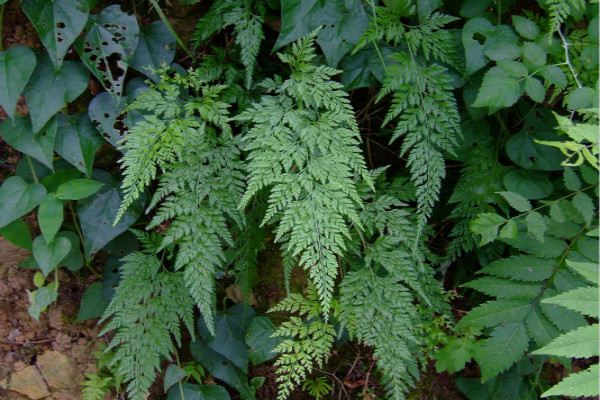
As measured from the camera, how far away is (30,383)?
87.0 inches

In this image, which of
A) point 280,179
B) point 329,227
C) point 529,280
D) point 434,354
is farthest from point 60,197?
point 529,280

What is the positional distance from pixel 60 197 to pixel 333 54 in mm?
1089

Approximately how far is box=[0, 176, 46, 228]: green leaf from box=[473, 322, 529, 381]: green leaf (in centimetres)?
166

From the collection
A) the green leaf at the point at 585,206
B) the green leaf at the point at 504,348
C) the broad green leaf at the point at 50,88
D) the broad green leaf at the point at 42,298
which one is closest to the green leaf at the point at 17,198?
the broad green leaf at the point at 50,88

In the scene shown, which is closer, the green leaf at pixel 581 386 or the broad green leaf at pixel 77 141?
the green leaf at pixel 581 386

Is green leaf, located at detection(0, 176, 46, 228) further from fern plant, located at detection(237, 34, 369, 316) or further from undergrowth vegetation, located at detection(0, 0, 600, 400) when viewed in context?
fern plant, located at detection(237, 34, 369, 316)

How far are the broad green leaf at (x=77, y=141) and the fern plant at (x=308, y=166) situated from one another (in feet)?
2.13

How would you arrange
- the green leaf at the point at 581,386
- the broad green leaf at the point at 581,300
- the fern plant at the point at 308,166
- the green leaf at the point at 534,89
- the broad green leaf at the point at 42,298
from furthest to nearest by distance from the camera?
the broad green leaf at the point at 42,298
the green leaf at the point at 534,89
the fern plant at the point at 308,166
the broad green leaf at the point at 581,300
the green leaf at the point at 581,386

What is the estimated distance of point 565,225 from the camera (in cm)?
187

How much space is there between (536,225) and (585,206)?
7.2 inches

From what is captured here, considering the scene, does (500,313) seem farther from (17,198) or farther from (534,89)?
(17,198)

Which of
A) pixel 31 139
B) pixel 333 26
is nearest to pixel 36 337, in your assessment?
pixel 31 139

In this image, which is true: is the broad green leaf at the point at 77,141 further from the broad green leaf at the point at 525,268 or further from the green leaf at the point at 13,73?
the broad green leaf at the point at 525,268

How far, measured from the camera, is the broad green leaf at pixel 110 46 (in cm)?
187
